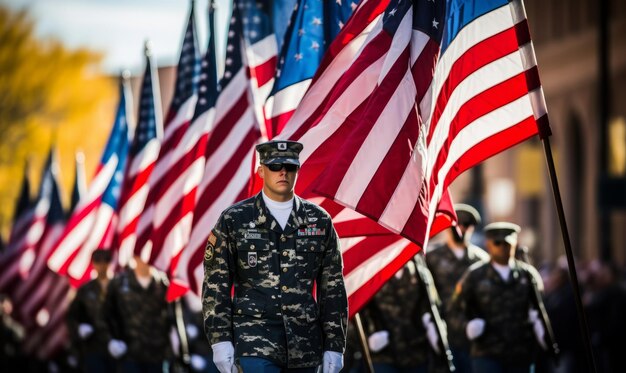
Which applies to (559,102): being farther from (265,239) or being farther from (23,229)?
(265,239)

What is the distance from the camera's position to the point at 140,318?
619 inches

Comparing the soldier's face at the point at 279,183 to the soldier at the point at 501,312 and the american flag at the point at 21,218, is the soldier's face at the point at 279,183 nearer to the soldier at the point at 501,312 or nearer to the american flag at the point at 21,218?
the soldier at the point at 501,312

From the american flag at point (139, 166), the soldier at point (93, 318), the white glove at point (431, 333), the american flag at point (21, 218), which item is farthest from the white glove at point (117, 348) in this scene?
the american flag at point (21, 218)

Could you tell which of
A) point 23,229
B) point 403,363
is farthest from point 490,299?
point 23,229

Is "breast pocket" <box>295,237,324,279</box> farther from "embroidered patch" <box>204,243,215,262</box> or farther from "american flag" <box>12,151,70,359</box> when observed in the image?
"american flag" <box>12,151,70,359</box>

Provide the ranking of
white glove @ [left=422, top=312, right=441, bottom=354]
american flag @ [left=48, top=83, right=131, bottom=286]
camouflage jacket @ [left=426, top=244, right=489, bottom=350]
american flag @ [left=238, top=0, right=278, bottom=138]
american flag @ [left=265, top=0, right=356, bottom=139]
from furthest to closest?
american flag @ [left=48, top=83, right=131, bottom=286], camouflage jacket @ [left=426, top=244, right=489, bottom=350], american flag @ [left=238, top=0, right=278, bottom=138], white glove @ [left=422, top=312, right=441, bottom=354], american flag @ [left=265, top=0, right=356, bottom=139]

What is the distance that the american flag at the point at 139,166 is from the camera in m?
17.4

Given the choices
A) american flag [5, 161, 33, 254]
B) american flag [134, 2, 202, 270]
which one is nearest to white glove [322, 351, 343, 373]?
american flag [134, 2, 202, 270]

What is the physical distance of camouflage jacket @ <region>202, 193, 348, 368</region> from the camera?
8.37 meters

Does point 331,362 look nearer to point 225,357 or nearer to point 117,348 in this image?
point 225,357

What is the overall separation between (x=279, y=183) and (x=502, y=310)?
189 inches

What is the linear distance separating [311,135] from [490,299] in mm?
3132

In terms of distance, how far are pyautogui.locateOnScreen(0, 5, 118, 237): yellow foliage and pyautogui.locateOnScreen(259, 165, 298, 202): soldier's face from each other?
1278 inches

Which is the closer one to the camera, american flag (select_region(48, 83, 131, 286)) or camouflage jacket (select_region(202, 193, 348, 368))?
camouflage jacket (select_region(202, 193, 348, 368))
